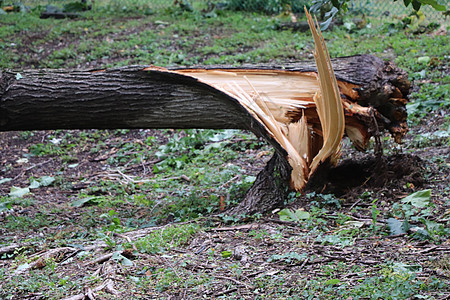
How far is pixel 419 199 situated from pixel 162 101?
227 cm

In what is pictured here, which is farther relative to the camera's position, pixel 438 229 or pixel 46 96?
pixel 46 96

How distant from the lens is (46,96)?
14.3 feet

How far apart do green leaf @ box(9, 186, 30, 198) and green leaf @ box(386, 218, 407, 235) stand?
369cm

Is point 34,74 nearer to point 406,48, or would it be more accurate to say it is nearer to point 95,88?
point 95,88

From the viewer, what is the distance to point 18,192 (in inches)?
199

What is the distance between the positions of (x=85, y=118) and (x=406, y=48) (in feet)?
17.9

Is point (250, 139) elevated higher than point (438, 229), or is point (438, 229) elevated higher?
point (438, 229)

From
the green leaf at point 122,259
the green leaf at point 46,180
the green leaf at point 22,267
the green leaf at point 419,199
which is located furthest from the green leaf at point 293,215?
the green leaf at point 46,180

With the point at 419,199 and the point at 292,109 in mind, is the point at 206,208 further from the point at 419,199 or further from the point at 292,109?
the point at 419,199

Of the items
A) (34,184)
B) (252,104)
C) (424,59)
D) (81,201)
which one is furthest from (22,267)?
(424,59)

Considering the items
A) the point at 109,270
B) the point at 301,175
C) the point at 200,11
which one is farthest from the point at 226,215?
the point at 200,11

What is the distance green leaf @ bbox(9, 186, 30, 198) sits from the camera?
197 inches

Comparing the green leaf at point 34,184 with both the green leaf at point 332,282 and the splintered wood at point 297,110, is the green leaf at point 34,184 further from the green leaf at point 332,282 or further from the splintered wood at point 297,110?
the green leaf at point 332,282

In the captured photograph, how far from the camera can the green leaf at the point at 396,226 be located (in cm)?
308
